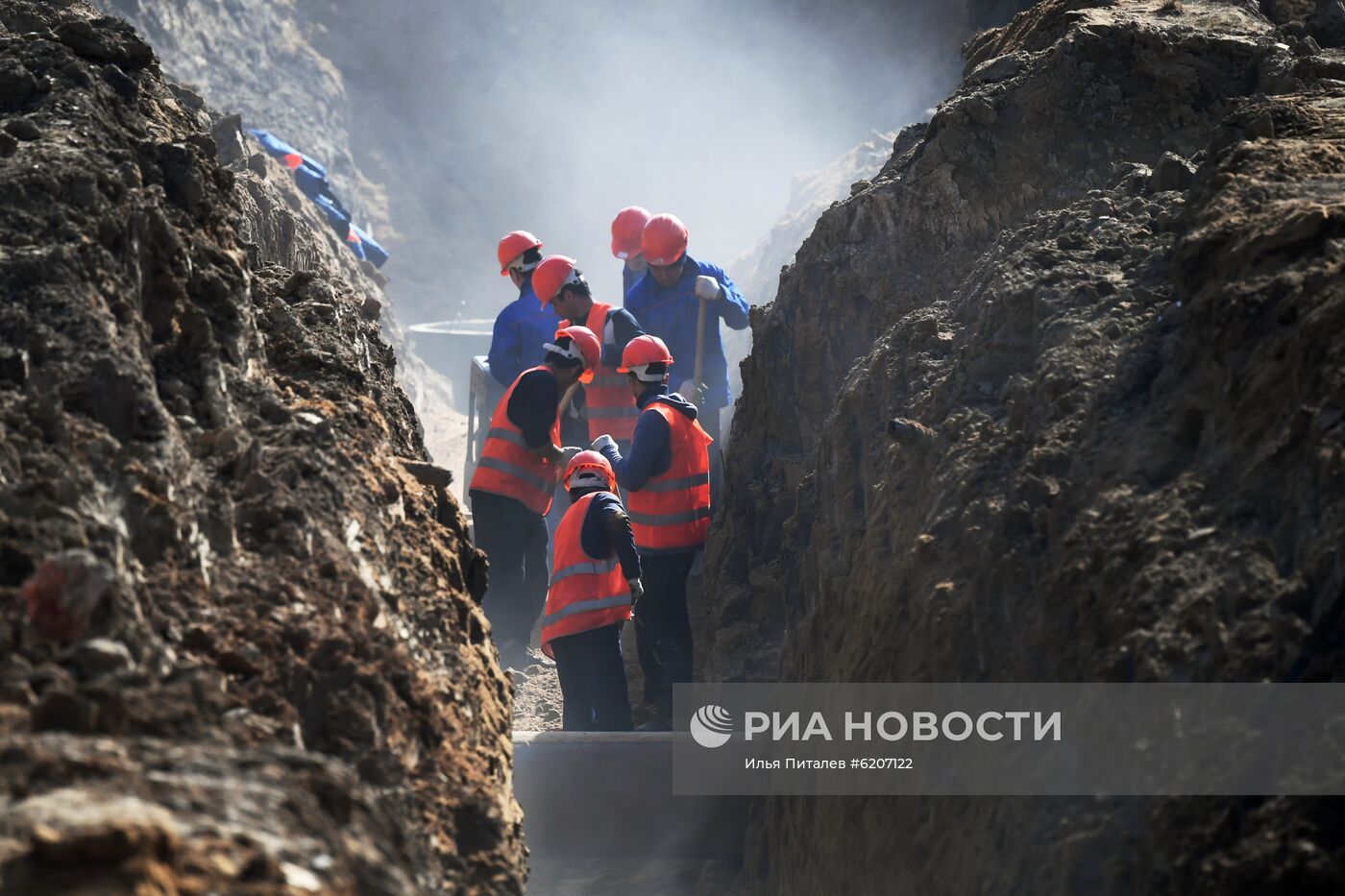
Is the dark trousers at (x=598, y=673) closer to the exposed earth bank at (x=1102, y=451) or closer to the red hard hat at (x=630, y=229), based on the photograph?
the exposed earth bank at (x=1102, y=451)

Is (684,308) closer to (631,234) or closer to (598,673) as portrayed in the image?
(631,234)

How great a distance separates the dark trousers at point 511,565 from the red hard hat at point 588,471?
1198 millimetres

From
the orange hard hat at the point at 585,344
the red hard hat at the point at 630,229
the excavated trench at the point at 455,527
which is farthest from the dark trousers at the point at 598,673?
the red hard hat at the point at 630,229

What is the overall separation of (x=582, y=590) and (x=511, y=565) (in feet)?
5.94

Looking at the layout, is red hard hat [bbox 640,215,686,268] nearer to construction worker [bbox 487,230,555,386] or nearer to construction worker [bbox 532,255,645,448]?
A: construction worker [bbox 532,255,645,448]

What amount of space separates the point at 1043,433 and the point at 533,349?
6.88 m

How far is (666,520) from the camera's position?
817 cm

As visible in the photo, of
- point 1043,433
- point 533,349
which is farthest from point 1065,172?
point 533,349

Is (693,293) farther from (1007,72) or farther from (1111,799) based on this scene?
(1111,799)

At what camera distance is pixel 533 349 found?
10.9 metres

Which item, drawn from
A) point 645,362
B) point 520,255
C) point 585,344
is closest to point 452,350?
point 520,255

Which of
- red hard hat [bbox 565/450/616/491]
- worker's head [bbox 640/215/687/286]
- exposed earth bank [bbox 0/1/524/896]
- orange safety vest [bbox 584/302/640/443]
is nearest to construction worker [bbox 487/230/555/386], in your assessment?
orange safety vest [bbox 584/302/640/443]

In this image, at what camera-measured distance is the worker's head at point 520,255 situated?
37.3ft

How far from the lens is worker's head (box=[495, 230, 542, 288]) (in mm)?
11367
